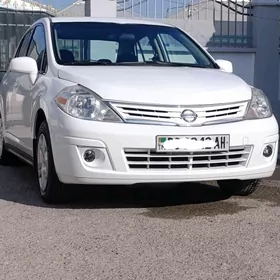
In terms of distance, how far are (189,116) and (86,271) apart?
169 centimetres

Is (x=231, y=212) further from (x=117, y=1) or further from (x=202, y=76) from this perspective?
(x=117, y=1)

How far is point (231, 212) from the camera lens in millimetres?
5641

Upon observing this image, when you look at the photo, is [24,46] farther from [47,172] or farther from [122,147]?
[122,147]

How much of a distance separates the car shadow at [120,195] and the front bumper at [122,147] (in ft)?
1.74

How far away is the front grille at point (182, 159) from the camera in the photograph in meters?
5.28

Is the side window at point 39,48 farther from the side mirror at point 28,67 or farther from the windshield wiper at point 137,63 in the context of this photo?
the windshield wiper at point 137,63

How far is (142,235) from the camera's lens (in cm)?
490

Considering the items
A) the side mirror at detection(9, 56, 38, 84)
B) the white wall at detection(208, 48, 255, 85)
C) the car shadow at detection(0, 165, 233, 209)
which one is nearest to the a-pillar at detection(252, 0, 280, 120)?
the white wall at detection(208, 48, 255, 85)

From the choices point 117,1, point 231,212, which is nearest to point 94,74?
point 231,212

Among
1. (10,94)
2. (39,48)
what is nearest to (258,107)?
(39,48)

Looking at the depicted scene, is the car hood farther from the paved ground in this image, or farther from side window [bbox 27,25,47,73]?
the paved ground

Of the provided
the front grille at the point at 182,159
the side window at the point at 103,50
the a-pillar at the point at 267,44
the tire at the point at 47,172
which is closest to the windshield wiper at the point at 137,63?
the side window at the point at 103,50

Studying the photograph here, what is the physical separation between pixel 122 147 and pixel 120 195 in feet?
3.72

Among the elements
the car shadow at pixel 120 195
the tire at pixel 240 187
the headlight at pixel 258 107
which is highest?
the headlight at pixel 258 107
